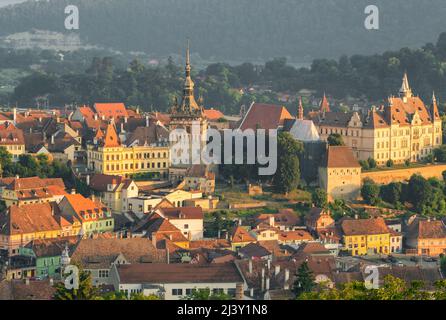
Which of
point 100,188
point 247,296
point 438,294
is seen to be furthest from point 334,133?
point 438,294

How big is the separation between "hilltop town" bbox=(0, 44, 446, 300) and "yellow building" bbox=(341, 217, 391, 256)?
1.7 inches

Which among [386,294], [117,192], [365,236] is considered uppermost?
[386,294]

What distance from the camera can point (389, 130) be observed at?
6219 centimetres

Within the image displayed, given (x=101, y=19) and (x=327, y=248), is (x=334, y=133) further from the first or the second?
(x=101, y=19)

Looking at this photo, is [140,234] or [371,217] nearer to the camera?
[140,234]

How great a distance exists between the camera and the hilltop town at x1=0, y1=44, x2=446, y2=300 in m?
43.2

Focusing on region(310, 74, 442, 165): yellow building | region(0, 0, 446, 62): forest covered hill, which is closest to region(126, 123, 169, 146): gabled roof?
region(310, 74, 442, 165): yellow building

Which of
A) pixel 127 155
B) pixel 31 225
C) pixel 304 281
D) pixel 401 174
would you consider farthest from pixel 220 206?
pixel 304 281

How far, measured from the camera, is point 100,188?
54.2m

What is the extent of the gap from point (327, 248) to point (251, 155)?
7.98 meters

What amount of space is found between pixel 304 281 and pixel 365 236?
12.0 meters

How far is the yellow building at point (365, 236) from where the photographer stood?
52.2 metres

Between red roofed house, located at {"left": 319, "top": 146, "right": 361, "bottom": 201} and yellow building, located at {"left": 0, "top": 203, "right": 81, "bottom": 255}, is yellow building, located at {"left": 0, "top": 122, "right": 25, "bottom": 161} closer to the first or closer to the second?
yellow building, located at {"left": 0, "top": 203, "right": 81, "bottom": 255}

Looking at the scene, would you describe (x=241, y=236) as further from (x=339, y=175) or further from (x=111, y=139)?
(x=111, y=139)
